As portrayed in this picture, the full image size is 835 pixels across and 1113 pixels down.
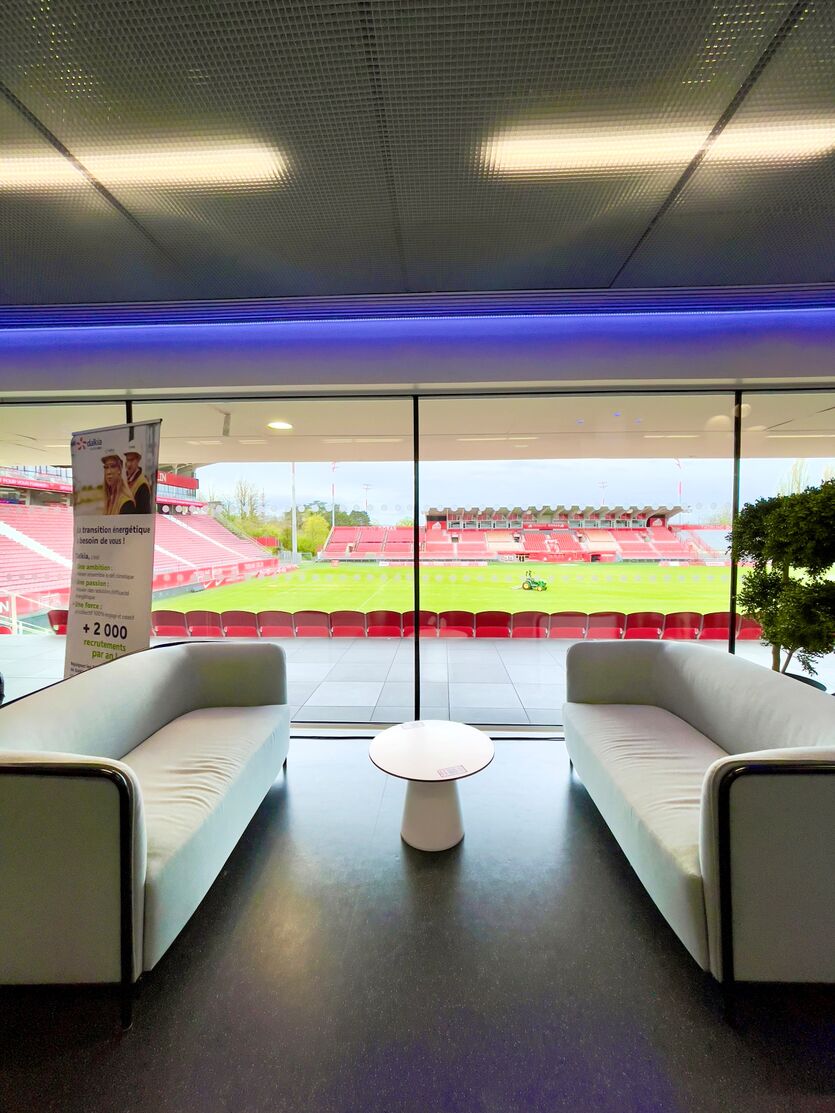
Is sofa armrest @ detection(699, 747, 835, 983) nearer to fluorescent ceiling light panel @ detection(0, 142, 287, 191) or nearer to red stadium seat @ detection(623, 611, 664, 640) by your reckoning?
fluorescent ceiling light panel @ detection(0, 142, 287, 191)

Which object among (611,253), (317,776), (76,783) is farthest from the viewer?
(317,776)

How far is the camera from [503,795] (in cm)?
282

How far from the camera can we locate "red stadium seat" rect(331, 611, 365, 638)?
5098mm

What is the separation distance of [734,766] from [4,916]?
8.38ft

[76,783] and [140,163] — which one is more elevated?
[140,163]

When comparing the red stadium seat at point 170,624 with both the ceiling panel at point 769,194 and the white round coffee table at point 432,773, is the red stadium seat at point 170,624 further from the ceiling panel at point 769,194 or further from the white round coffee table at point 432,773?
the ceiling panel at point 769,194

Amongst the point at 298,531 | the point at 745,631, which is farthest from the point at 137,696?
the point at 745,631

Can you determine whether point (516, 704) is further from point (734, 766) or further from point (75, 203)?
point (75, 203)

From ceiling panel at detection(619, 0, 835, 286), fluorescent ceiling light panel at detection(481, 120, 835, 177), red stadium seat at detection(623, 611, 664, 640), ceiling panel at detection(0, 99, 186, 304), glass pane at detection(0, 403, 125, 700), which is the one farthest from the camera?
red stadium seat at detection(623, 611, 664, 640)

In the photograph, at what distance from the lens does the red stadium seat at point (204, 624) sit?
4.94 meters

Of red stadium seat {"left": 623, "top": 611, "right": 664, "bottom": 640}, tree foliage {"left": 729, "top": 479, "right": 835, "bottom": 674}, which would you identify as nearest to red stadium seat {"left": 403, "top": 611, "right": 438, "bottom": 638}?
red stadium seat {"left": 623, "top": 611, "right": 664, "bottom": 640}

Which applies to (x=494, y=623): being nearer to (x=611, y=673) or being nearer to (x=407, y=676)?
(x=407, y=676)

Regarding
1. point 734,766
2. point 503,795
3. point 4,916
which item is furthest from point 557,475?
point 4,916

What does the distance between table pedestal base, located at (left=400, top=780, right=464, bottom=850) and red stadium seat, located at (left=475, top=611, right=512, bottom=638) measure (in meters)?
2.90
